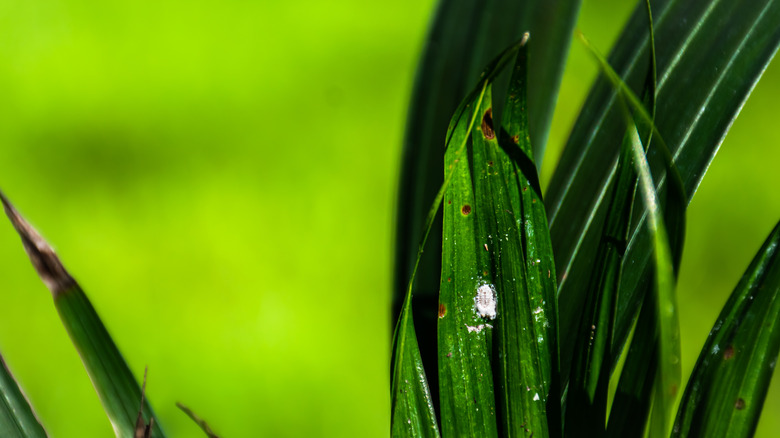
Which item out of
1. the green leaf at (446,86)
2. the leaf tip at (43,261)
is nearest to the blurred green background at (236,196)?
the green leaf at (446,86)

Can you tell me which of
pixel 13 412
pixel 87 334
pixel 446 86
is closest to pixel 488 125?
pixel 446 86

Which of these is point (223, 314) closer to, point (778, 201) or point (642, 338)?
point (642, 338)

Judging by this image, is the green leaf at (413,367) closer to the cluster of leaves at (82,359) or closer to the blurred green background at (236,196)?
the cluster of leaves at (82,359)

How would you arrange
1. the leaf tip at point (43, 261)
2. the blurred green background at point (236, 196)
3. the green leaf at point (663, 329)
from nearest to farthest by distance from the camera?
the green leaf at point (663, 329)
the leaf tip at point (43, 261)
the blurred green background at point (236, 196)

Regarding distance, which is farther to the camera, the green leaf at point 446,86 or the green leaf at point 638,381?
the green leaf at point 446,86

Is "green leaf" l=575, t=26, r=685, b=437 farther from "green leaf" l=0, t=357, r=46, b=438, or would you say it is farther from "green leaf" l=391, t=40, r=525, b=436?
"green leaf" l=0, t=357, r=46, b=438

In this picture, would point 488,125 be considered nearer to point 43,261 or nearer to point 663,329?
point 663,329
